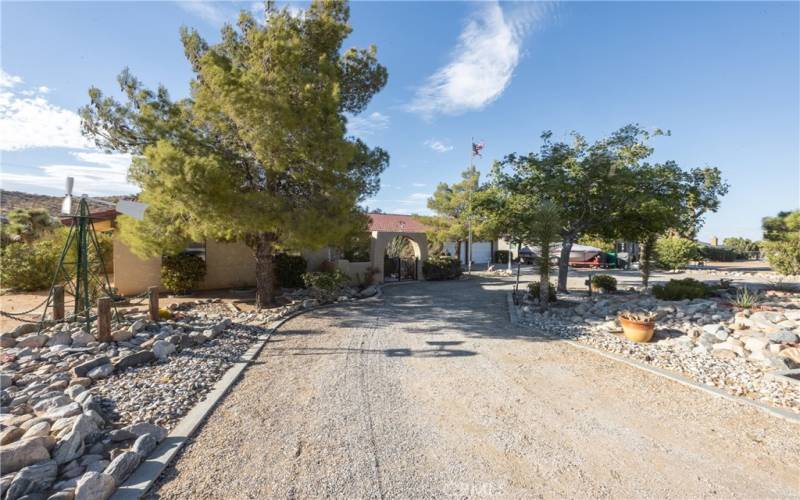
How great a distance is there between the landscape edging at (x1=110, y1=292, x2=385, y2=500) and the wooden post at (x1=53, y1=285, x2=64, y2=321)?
449cm

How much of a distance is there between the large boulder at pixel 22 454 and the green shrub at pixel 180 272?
9079 mm

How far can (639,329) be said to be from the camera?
671 cm

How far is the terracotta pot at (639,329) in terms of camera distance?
21.8ft

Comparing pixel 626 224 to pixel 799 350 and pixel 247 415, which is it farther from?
pixel 247 415

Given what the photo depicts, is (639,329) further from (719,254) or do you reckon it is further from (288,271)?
(719,254)

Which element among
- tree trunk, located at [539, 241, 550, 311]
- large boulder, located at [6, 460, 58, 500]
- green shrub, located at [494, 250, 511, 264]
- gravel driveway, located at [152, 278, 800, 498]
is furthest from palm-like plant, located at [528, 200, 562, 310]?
green shrub, located at [494, 250, 511, 264]

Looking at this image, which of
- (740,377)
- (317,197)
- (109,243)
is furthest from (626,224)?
(109,243)

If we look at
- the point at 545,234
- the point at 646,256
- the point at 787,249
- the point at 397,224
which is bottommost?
the point at 646,256

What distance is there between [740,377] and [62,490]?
798 centimetres

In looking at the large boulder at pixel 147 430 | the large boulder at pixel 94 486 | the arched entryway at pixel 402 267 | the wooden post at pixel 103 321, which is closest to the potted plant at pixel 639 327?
the large boulder at pixel 147 430

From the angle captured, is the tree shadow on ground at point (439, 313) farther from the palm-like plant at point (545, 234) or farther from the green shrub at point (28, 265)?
the green shrub at point (28, 265)

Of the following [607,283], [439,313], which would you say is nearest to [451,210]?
[607,283]

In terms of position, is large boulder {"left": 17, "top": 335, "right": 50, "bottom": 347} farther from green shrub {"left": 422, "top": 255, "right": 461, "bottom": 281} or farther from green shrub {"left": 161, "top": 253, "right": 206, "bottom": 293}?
green shrub {"left": 422, "top": 255, "right": 461, "bottom": 281}

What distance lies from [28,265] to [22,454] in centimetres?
1179
